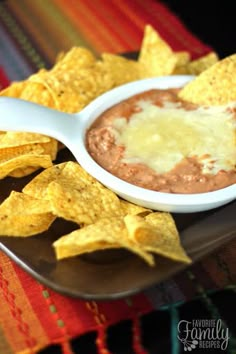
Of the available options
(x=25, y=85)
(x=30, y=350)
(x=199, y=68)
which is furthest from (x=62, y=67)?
(x=30, y=350)

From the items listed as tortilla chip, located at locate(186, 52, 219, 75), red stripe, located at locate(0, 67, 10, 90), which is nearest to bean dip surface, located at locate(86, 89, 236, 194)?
tortilla chip, located at locate(186, 52, 219, 75)

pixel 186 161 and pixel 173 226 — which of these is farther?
pixel 186 161

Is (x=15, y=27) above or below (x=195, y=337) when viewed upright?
above

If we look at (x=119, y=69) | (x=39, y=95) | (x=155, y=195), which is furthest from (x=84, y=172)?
(x=119, y=69)

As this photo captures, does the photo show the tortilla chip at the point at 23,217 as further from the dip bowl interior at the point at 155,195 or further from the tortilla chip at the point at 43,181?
the dip bowl interior at the point at 155,195

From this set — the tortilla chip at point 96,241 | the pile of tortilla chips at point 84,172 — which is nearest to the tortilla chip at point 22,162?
the pile of tortilla chips at point 84,172

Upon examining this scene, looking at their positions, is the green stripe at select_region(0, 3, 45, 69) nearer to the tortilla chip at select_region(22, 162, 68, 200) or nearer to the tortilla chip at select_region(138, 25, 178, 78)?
the tortilla chip at select_region(138, 25, 178, 78)

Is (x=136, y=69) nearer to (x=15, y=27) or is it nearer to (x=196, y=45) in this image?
(x=196, y=45)
